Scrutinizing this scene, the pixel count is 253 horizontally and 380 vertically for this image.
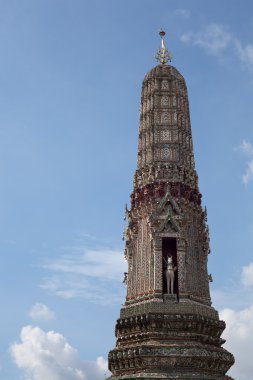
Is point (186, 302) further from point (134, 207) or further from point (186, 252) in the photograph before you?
point (134, 207)

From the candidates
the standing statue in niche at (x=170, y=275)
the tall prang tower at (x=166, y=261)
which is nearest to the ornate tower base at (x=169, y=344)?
the tall prang tower at (x=166, y=261)

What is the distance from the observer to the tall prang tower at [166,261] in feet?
77.2

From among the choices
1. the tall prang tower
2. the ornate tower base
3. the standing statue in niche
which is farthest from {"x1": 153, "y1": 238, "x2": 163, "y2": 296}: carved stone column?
the ornate tower base

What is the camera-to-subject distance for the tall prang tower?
926 inches

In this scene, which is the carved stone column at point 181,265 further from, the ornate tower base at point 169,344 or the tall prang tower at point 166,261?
the ornate tower base at point 169,344

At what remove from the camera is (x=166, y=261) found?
26.7m

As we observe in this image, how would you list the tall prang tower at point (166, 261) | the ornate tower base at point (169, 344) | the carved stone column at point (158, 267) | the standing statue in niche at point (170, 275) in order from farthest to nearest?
the standing statue in niche at point (170, 275) < the carved stone column at point (158, 267) < the tall prang tower at point (166, 261) < the ornate tower base at point (169, 344)

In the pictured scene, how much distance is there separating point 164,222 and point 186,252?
6.34 feet

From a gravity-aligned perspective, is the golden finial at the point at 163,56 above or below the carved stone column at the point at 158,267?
above

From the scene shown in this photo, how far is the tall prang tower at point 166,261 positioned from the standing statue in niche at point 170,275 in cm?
5

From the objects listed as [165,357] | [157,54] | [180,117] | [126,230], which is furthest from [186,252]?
[157,54]

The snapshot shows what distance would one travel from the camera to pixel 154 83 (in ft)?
107

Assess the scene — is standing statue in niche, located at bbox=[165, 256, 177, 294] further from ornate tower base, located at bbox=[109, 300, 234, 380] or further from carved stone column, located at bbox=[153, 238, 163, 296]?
ornate tower base, located at bbox=[109, 300, 234, 380]

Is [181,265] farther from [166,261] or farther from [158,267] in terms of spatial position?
[158,267]
